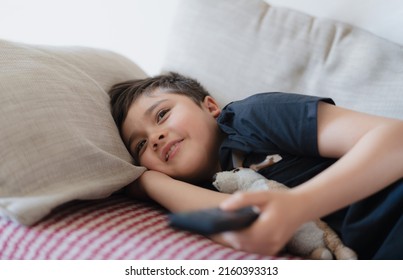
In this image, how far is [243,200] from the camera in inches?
20.1

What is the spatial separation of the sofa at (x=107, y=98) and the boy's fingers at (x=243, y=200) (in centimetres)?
11

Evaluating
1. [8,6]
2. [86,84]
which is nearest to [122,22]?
[8,6]

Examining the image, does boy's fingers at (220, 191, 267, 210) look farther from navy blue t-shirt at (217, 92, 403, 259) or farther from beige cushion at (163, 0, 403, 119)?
beige cushion at (163, 0, 403, 119)

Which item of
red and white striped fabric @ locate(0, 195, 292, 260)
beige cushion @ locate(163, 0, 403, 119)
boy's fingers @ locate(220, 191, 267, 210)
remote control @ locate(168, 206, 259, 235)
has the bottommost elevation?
red and white striped fabric @ locate(0, 195, 292, 260)

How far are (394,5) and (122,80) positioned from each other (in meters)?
0.68

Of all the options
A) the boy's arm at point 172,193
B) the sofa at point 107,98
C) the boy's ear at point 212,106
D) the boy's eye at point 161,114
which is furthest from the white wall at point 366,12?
the boy's arm at point 172,193

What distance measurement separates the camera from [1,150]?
25.7 inches

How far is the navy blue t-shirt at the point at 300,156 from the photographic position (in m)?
0.67

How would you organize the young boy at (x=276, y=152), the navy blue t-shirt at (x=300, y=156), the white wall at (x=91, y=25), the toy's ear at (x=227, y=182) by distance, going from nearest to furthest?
the young boy at (x=276, y=152) < the navy blue t-shirt at (x=300, y=156) < the toy's ear at (x=227, y=182) < the white wall at (x=91, y=25)

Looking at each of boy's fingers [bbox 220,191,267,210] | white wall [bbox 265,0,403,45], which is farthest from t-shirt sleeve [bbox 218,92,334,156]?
white wall [bbox 265,0,403,45]

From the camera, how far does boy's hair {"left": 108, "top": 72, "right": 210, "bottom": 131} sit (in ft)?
3.09

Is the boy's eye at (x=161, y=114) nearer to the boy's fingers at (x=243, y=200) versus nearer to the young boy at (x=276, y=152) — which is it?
the young boy at (x=276, y=152)

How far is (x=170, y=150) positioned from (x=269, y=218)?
37 cm

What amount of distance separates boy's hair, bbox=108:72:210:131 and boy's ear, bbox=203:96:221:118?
0.01 meters
